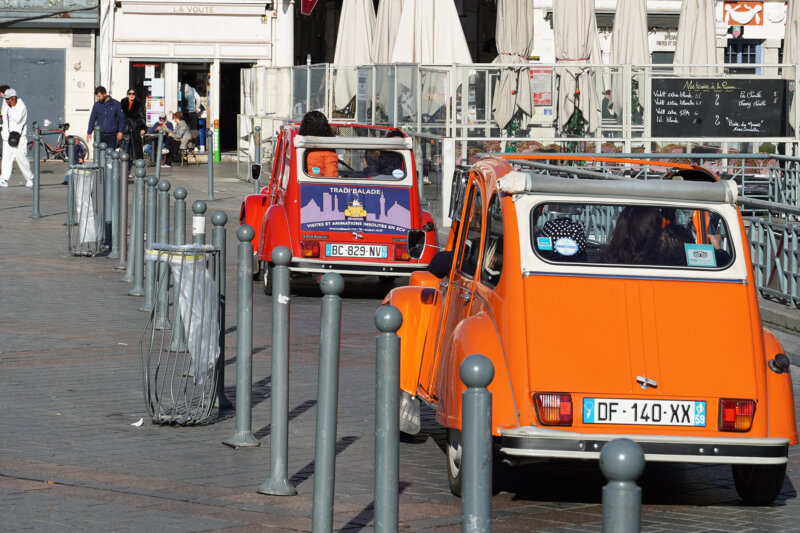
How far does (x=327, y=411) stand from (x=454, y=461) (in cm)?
116

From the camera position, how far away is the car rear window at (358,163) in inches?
549

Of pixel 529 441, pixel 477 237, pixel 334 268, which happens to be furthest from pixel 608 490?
pixel 334 268

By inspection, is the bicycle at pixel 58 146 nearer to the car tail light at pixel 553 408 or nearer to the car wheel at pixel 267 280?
the car wheel at pixel 267 280

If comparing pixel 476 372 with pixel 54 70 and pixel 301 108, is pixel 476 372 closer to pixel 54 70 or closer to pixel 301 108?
pixel 301 108

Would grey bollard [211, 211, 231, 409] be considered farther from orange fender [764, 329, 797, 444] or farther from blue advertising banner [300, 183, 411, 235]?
blue advertising banner [300, 183, 411, 235]

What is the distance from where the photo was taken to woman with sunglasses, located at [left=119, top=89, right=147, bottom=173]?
95.8 feet

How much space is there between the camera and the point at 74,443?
24.7 feet

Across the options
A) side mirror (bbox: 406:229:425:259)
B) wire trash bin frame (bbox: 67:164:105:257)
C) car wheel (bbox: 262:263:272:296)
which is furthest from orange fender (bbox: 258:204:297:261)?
side mirror (bbox: 406:229:425:259)

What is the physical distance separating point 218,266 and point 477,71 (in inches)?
483

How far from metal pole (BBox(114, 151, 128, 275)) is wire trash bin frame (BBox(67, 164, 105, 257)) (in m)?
0.67

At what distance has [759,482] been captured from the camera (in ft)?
21.7

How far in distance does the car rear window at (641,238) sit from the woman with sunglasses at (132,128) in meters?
23.0

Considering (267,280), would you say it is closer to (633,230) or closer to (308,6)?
(633,230)

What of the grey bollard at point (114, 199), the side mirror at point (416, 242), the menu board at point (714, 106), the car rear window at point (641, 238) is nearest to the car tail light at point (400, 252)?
the grey bollard at point (114, 199)
